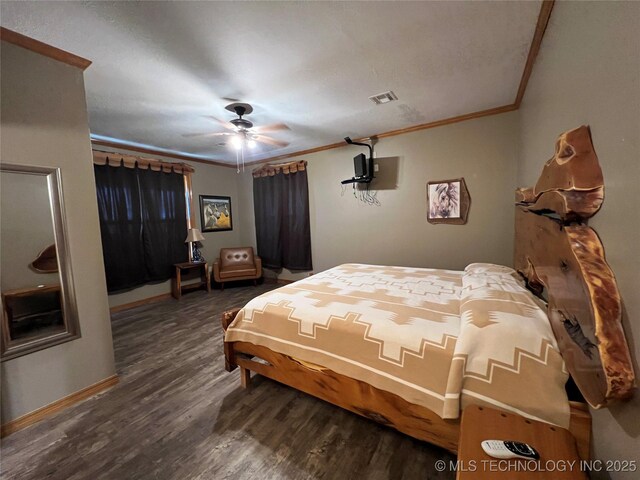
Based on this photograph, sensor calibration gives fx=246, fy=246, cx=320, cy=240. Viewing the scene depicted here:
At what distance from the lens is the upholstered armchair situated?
4.57 meters

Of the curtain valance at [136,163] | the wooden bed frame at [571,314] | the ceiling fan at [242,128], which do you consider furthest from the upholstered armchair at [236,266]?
the wooden bed frame at [571,314]

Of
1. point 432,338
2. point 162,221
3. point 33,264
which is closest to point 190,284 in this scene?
point 162,221

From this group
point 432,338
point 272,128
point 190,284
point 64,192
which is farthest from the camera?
point 190,284

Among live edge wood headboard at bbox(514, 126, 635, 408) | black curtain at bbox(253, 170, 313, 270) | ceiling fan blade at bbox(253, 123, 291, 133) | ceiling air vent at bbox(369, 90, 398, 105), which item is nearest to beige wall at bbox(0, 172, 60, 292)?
ceiling fan blade at bbox(253, 123, 291, 133)

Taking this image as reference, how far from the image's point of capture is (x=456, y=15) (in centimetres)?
149

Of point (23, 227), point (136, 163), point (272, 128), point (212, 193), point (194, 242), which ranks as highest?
point (272, 128)

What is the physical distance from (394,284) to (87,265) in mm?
2508

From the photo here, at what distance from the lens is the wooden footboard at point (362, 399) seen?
1.00 metres

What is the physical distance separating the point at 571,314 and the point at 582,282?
20 cm

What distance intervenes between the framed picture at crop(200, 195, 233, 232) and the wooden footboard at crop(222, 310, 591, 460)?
3.38 m

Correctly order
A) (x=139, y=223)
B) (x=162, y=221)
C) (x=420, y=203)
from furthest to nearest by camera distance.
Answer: (x=162, y=221) → (x=139, y=223) → (x=420, y=203)

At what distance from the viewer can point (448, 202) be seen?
10.5 ft

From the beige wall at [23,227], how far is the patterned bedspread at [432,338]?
1.42m

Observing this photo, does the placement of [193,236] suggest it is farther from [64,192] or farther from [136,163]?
[64,192]
